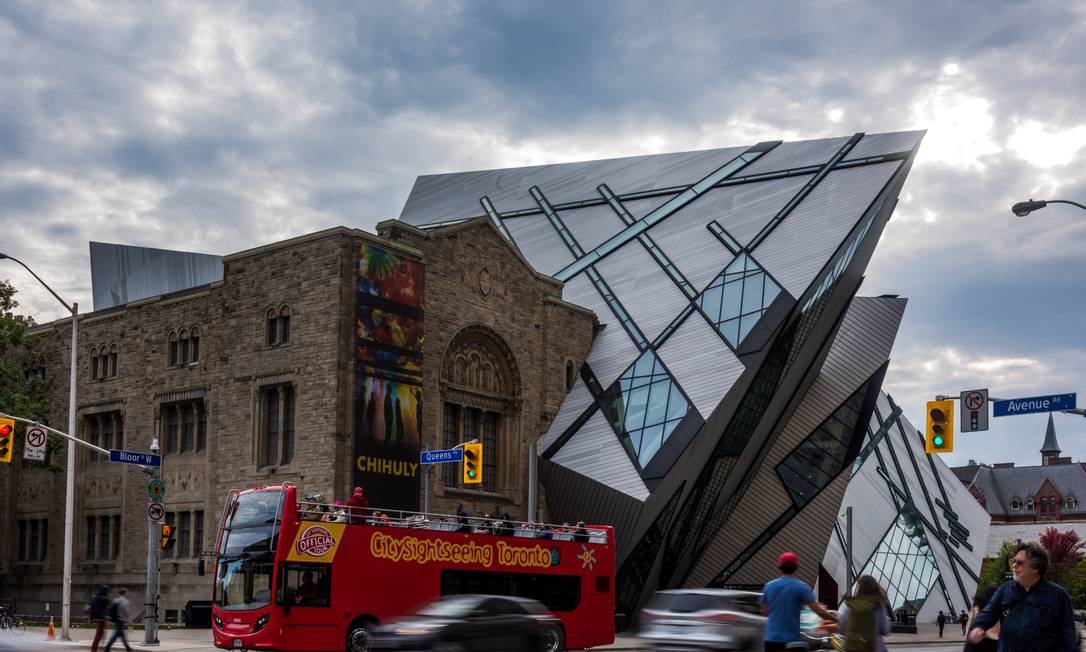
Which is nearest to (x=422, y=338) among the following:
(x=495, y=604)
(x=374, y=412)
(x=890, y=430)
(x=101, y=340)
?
(x=374, y=412)

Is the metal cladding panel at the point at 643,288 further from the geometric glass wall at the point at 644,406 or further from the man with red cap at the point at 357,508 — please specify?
the man with red cap at the point at 357,508

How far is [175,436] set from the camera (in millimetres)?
44500

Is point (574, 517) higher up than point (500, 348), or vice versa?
point (500, 348)

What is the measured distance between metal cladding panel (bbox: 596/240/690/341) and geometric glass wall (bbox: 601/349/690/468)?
1906mm

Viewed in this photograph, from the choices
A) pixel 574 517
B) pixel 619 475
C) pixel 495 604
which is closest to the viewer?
pixel 495 604

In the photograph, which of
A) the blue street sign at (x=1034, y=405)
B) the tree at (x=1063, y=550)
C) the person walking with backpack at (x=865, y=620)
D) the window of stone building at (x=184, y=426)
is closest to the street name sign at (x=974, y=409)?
the blue street sign at (x=1034, y=405)

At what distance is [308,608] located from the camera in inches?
981

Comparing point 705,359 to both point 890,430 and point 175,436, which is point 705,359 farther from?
point 890,430

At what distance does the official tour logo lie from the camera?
24922mm

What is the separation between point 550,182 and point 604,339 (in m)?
13.6

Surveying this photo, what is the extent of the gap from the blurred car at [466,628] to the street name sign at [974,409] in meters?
15.4

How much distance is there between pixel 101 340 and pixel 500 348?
16175mm

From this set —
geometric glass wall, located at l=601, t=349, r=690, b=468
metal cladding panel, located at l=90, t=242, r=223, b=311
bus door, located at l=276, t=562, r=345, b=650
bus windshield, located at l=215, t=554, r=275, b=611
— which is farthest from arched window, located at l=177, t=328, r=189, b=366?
bus door, located at l=276, t=562, r=345, b=650

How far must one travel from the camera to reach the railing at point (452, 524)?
25.7m
